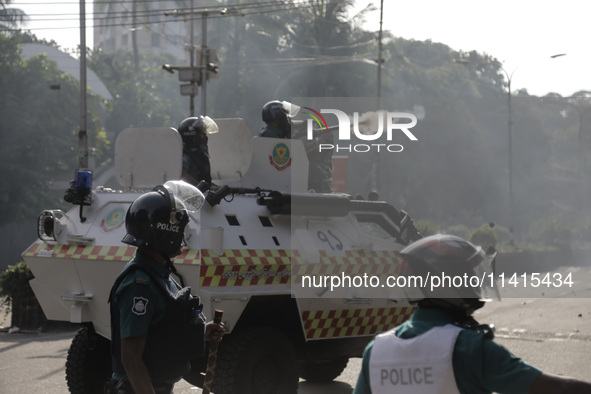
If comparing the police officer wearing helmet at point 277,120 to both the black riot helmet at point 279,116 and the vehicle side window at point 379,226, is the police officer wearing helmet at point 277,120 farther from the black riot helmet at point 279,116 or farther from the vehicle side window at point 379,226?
the vehicle side window at point 379,226

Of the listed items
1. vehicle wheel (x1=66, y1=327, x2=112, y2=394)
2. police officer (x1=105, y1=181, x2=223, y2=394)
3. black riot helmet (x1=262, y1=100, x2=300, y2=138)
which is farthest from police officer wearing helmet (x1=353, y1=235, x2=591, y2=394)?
black riot helmet (x1=262, y1=100, x2=300, y2=138)

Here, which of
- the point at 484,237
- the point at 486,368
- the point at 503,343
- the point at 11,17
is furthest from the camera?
the point at 11,17

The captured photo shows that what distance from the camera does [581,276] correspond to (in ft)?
92.7

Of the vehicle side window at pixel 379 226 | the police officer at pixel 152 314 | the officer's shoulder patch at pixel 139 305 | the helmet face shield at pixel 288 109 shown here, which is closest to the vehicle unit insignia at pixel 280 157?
the helmet face shield at pixel 288 109

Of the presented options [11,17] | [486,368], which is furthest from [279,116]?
[11,17]

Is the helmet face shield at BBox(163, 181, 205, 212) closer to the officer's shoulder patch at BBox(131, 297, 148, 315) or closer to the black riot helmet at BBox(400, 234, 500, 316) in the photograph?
the officer's shoulder patch at BBox(131, 297, 148, 315)

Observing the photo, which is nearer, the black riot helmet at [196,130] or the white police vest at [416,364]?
the white police vest at [416,364]

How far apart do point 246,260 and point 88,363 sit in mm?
1394

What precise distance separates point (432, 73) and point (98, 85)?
19.5 meters

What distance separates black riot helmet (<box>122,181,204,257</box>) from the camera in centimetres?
397

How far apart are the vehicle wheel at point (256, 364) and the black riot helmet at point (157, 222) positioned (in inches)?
99.0

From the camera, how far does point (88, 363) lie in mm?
6781

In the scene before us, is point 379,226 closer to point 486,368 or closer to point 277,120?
point 277,120

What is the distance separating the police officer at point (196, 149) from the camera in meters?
7.79
